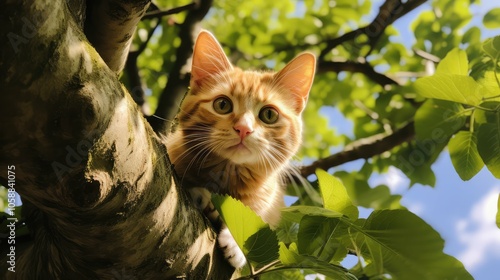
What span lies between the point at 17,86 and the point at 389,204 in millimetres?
1379

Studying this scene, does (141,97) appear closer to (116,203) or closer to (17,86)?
(116,203)

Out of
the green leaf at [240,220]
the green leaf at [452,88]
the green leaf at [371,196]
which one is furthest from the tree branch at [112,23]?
the green leaf at [371,196]

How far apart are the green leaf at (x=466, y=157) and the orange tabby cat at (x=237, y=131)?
51cm

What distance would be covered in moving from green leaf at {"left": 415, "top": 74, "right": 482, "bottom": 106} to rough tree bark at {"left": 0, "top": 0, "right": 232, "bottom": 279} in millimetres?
618

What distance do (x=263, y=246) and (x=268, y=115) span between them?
70 cm

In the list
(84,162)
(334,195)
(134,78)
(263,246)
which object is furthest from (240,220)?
(134,78)

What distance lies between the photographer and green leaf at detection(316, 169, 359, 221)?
35.0 inches

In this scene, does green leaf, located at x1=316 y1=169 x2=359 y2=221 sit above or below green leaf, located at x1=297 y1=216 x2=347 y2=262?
above

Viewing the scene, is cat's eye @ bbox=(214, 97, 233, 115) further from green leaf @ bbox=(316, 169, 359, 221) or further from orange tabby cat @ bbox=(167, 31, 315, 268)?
green leaf @ bbox=(316, 169, 359, 221)

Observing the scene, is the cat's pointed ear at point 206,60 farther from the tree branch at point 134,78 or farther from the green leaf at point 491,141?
the green leaf at point 491,141

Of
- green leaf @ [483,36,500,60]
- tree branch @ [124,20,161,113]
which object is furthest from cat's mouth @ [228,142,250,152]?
tree branch @ [124,20,161,113]

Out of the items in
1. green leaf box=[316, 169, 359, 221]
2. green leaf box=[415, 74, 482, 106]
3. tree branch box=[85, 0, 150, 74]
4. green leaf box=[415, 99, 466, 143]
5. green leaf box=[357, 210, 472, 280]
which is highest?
green leaf box=[415, 99, 466, 143]

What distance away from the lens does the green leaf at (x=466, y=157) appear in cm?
117

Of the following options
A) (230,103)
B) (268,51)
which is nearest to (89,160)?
(230,103)
